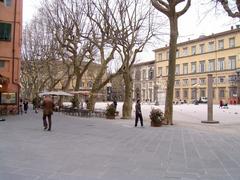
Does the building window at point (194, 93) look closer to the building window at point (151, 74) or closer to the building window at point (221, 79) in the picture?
the building window at point (221, 79)

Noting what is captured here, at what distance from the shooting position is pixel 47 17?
4147cm

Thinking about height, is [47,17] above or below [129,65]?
above

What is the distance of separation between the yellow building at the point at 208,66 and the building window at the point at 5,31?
175ft

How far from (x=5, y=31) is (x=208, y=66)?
249ft

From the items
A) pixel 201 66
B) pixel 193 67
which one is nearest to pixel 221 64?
pixel 201 66

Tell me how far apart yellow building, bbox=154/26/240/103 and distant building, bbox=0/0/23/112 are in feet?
171

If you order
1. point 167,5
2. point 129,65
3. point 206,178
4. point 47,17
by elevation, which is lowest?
point 206,178

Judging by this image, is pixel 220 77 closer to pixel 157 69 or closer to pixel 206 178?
pixel 157 69

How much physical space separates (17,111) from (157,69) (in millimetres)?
91940

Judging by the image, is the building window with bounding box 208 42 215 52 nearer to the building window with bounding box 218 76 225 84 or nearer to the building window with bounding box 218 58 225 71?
the building window with bounding box 218 58 225 71

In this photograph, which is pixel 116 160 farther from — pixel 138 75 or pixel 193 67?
pixel 138 75

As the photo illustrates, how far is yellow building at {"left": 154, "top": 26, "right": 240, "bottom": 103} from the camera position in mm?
94562

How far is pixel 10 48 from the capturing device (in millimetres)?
35656

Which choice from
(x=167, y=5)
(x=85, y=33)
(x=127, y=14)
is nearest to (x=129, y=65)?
(x=127, y=14)
